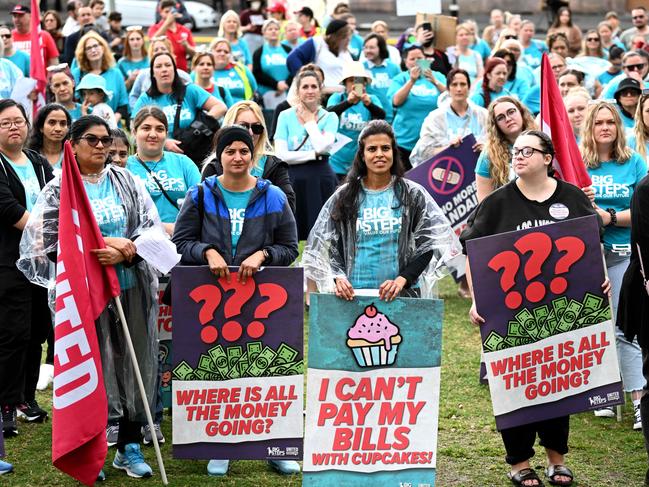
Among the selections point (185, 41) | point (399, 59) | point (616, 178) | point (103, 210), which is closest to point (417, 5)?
point (399, 59)

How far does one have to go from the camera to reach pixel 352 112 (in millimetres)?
12969

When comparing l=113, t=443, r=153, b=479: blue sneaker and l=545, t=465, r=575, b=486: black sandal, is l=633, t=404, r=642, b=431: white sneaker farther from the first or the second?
l=113, t=443, r=153, b=479: blue sneaker

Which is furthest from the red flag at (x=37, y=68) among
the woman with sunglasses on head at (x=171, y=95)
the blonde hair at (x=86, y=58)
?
the woman with sunglasses on head at (x=171, y=95)

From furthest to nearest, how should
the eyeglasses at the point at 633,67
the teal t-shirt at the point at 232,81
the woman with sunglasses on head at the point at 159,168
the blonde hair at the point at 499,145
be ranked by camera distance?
the teal t-shirt at the point at 232,81
the eyeglasses at the point at 633,67
the blonde hair at the point at 499,145
the woman with sunglasses on head at the point at 159,168

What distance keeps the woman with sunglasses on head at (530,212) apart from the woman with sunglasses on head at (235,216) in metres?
1.09

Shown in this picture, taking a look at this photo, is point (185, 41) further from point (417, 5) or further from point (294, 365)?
point (294, 365)

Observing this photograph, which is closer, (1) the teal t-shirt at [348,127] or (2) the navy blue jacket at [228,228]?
(2) the navy blue jacket at [228,228]

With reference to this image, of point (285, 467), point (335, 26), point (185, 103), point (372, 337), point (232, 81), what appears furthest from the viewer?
point (232, 81)

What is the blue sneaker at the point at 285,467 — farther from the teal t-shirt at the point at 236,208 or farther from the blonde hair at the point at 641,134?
the blonde hair at the point at 641,134

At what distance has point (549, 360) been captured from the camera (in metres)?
6.88

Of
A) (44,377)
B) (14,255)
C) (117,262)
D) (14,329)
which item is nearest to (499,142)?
(117,262)

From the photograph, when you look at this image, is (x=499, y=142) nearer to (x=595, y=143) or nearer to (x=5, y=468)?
(x=595, y=143)

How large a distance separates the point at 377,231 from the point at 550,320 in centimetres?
109

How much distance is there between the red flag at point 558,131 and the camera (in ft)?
27.1
